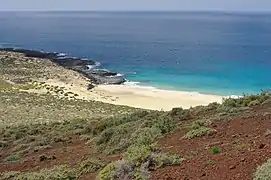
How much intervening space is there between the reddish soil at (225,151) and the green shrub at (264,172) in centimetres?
29

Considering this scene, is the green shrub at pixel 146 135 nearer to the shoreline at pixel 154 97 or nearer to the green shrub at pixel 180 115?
the green shrub at pixel 180 115

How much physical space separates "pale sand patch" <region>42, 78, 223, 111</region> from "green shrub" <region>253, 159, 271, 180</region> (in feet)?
122

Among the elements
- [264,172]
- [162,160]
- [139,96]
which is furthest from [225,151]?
[139,96]

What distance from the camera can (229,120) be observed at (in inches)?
558

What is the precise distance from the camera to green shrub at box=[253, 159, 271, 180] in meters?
7.88

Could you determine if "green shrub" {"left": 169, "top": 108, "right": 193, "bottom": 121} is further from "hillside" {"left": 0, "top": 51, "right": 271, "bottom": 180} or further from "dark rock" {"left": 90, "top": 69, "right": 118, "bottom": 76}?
"dark rock" {"left": 90, "top": 69, "right": 118, "bottom": 76}

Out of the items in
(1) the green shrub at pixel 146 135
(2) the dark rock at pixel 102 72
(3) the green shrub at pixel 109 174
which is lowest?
(3) the green shrub at pixel 109 174

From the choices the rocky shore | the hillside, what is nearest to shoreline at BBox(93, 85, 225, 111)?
the rocky shore

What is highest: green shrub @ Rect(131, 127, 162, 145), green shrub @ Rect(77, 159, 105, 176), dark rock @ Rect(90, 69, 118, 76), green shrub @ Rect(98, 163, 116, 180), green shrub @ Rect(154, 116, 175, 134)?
dark rock @ Rect(90, 69, 118, 76)

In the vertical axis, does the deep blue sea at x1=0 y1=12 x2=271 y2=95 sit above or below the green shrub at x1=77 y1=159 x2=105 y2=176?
above

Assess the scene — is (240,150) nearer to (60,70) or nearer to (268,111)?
(268,111)

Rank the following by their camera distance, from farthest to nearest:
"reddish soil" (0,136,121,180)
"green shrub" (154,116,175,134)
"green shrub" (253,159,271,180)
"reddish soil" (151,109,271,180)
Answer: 1. "green shrub" (154,116,175,134)
2. "reddish soil" (0,136,121,180)
3. "reddish soil" (151,109,271,180)
4. "green shrub" (253,159,271,180)

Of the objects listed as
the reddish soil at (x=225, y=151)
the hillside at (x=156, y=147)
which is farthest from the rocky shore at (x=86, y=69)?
the reddish soil at (x=225, y=151)

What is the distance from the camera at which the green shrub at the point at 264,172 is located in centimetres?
788
